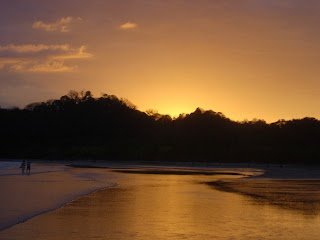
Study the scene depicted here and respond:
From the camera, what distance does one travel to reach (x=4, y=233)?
13.6 m

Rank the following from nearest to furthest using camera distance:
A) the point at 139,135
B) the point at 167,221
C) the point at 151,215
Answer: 1. the point at 167,221
2. the point at 151,215
3. the point at 139,135

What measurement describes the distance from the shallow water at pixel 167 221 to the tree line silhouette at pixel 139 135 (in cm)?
7152

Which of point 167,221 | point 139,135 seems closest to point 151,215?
point 167,221

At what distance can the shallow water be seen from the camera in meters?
14.0

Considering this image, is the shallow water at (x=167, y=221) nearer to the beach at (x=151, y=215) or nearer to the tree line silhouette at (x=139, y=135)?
the beach at (x=151, y=215)

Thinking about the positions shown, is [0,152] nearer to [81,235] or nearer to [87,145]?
[87,145]

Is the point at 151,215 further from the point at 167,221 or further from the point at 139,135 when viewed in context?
the point at 139,135

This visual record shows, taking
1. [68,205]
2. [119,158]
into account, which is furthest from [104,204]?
[119,158]

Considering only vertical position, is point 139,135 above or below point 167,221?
above

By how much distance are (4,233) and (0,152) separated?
121070 millimetres

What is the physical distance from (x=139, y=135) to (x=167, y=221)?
13327cm

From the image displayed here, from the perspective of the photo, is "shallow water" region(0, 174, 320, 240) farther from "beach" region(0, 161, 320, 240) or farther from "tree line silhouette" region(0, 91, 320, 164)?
"tree line silhouette" region(0, 91, 320, 164)

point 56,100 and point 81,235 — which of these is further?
point 56,100

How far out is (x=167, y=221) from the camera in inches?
650
